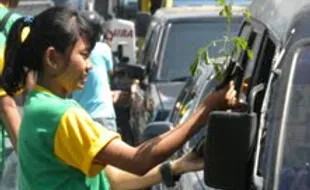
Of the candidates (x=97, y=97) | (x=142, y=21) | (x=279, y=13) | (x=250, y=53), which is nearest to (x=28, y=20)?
(x=250, y=53)

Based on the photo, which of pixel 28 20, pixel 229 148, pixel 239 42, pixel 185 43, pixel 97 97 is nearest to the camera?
pixel 229 148

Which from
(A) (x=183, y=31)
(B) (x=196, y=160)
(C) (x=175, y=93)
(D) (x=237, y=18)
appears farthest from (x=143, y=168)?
(A) (x=183, y=31)

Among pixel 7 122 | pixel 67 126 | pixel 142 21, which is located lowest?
pixel 142 21

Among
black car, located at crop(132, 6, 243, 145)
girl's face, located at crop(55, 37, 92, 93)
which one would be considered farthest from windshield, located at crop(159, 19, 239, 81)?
girl's face, located at crop(55, 37, 92, 93)

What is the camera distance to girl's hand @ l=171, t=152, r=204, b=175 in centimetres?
456

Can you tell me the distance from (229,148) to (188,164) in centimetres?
93

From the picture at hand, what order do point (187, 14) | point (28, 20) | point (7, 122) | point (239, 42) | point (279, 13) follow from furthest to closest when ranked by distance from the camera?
1. point (187, 14)
2. point (7, 122)
3. point (28, 20)
4. point (239, 42)
5. point (279, 13)

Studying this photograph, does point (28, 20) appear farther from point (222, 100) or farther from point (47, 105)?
point (222, 100)

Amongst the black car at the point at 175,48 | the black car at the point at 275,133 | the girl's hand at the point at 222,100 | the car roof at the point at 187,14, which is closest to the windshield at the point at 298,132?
the black car at the point at 275,133

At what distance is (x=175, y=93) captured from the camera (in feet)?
33.3

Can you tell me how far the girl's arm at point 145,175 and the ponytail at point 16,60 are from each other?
553 mm

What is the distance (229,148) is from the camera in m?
3.72

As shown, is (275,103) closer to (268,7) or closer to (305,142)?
(305,142)

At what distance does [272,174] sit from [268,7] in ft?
3.53
